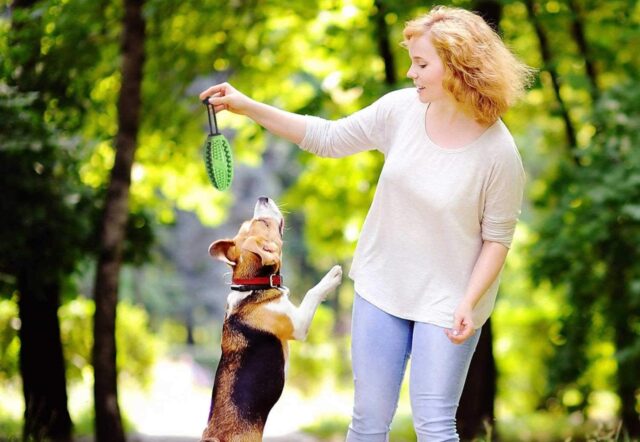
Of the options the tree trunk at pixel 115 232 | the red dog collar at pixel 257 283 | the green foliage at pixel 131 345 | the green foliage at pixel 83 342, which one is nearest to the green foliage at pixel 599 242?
the tree trunk at pixel 115 232

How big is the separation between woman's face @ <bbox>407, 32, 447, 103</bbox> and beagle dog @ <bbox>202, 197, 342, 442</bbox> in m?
0.99

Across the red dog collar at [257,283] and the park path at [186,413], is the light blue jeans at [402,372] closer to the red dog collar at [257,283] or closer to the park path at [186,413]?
the red dog collar at [257,283]

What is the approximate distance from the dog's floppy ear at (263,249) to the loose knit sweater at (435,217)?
1.43 ft

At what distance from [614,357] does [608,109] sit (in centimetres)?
250

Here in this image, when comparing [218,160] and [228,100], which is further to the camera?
[218,160]

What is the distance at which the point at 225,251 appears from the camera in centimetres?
425

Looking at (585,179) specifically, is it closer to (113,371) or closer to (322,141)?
(113,371)

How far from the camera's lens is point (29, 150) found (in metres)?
Answer: 7.98

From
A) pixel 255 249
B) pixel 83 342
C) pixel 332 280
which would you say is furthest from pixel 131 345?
pixel 255 249

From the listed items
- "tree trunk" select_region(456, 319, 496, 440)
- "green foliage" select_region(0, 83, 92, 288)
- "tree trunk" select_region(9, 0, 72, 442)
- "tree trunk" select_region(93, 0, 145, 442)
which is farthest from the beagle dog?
"tree trunk" select_region(9, 0, 72, 442)

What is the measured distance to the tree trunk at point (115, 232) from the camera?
8.08m

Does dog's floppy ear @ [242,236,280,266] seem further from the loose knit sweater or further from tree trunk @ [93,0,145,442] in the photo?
tree trunk @ [93,0,145,442]

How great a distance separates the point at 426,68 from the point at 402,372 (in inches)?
49.3

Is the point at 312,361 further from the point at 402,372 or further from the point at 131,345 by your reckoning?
the point at 402,372
